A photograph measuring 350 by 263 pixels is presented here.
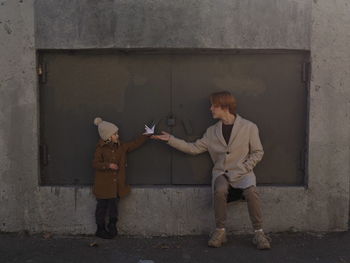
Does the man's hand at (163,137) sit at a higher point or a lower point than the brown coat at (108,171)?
higher

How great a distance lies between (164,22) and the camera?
4730 mm

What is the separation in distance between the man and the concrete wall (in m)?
0.38

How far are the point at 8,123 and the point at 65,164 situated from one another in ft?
2.44

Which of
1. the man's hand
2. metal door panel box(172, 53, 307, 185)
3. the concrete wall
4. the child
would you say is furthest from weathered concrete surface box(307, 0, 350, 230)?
the child

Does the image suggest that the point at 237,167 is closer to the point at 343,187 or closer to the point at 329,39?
the point at 343,187

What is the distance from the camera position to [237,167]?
4.62 meters

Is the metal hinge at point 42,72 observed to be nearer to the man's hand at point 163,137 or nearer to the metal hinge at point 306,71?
the man's hand at point 163,137

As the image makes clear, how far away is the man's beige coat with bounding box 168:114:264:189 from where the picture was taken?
4.62 m

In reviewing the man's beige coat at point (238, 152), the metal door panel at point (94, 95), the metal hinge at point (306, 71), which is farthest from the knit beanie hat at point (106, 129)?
the metal hinge at point (306, 71)

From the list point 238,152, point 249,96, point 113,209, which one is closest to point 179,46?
point 249,96

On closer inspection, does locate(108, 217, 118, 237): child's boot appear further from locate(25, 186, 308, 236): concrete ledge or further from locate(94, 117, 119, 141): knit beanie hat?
locate(94, 117, 119, 141): knit beanie hat

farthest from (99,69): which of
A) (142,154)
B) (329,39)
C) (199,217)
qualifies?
(329,39)

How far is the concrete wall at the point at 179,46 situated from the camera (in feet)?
15.5

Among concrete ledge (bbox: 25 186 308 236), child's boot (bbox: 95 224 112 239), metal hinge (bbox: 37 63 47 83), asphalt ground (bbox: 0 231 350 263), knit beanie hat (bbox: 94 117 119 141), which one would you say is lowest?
asphalt ground (bbox: 0 231 350 263)
